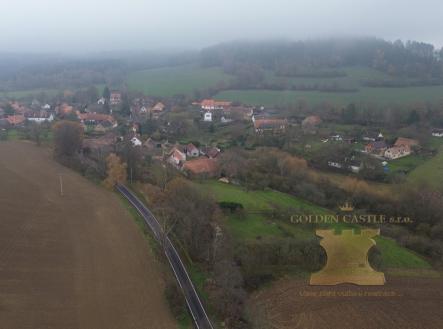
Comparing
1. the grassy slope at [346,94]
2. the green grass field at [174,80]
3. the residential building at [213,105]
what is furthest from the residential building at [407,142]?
the green grass field at [174,80]

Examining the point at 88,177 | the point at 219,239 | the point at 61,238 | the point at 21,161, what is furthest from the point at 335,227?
the point at 21,161

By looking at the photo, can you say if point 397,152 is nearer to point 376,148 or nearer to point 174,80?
point 376,148

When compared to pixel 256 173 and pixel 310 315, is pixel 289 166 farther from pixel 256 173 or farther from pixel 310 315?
pixel 310 315

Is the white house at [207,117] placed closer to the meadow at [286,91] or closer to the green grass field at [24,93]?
the meadow at [286,91]

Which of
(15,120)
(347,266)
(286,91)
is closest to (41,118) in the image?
(15,120)

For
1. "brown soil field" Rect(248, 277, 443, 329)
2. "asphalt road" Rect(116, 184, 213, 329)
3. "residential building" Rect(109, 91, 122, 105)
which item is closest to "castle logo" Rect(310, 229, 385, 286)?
"brown soil field" Rect(248, 277, 443, 329)

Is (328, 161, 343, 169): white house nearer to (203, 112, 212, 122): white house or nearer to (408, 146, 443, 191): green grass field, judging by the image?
(408, 146, 443, 191): green grass field

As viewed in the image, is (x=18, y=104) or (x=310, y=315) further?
(x=18, y=104)
